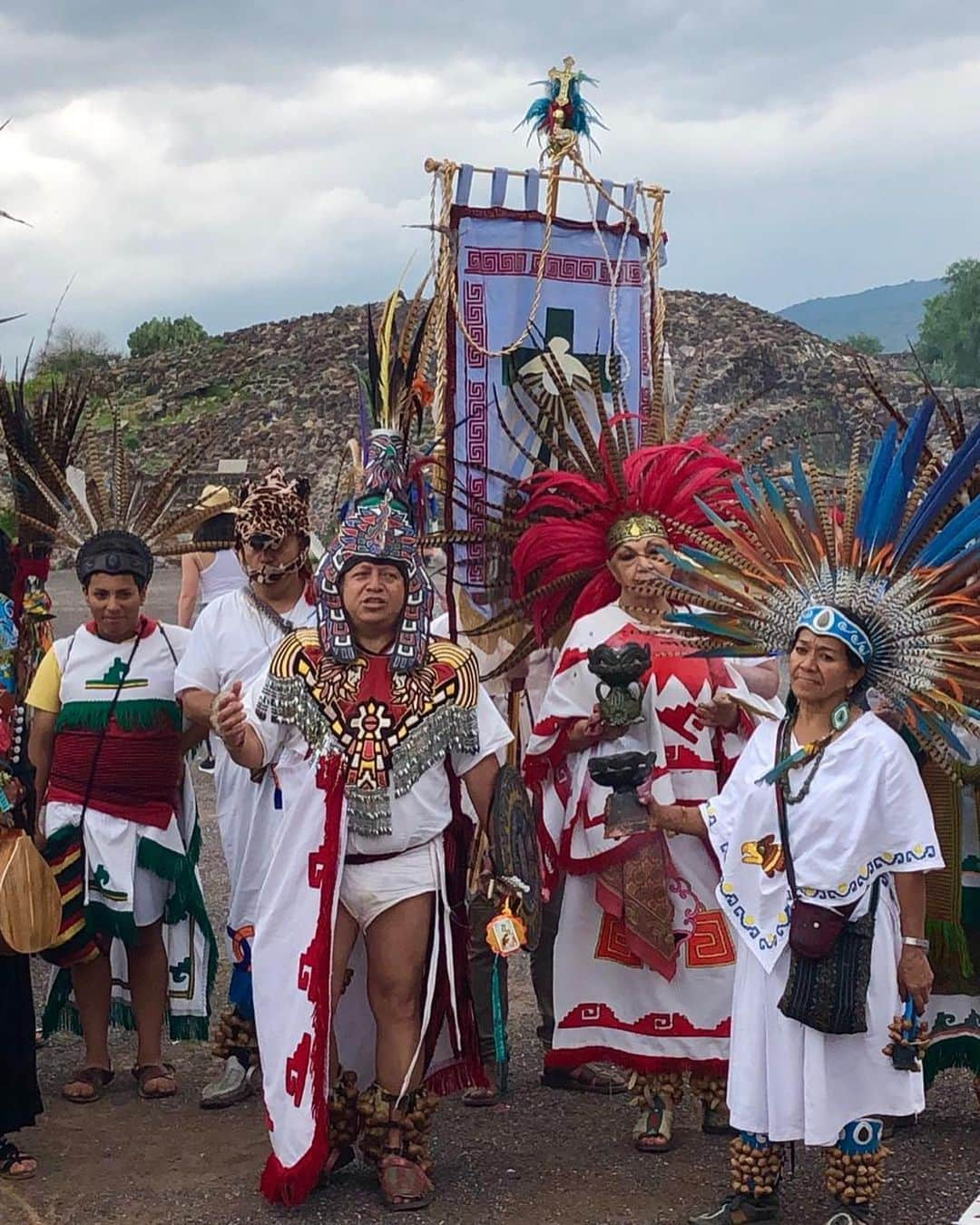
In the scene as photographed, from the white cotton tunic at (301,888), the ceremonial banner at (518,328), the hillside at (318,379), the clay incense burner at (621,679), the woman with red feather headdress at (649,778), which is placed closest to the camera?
the white cotton tunic at (301,888)

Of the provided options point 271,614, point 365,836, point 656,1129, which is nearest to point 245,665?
point 271,614

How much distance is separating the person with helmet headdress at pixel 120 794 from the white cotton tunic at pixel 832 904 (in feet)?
7.15

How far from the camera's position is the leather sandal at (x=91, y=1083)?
215 inches

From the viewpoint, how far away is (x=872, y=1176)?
414cm

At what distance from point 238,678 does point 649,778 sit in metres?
1.41

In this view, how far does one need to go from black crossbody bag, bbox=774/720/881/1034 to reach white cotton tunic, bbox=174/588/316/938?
1904mm

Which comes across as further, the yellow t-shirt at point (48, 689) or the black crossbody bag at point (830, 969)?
the yellow t-shirt at point (48, 689)

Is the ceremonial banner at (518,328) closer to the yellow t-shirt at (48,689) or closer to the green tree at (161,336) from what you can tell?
the yellow t-shirt at (48,689)

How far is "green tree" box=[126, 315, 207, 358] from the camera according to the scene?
47156mm

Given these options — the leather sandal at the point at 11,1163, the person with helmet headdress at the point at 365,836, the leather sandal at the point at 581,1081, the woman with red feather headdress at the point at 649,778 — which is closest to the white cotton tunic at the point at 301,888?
the person with helmet headdress at the point at 365,836

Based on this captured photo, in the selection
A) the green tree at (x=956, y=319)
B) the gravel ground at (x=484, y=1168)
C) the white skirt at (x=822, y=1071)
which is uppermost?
the green tree at (x=956, y=319)

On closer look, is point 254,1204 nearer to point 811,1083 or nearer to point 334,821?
point 334,821

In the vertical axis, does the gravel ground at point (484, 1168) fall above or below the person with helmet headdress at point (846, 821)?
below

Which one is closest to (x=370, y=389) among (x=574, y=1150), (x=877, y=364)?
(x=574, y=1150)
